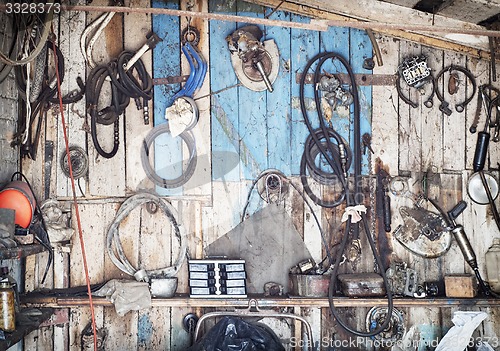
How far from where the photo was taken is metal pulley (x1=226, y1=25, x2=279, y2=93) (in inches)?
166

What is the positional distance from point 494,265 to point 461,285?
34 cm

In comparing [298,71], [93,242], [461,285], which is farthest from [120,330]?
[461,285]

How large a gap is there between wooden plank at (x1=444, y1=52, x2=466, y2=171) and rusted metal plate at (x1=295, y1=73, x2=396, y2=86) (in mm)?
418

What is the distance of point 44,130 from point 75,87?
0.39m

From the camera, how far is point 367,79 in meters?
4.36

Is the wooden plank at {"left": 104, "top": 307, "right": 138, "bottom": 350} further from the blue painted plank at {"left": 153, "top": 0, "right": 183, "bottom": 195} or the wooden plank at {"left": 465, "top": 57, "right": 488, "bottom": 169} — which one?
the wooden plank at {"left": 465, "top": 57, "right": 488, "bottom": 169}

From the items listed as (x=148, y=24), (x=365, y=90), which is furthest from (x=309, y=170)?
(x=148, y=24)

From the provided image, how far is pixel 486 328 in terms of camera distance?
4352mm

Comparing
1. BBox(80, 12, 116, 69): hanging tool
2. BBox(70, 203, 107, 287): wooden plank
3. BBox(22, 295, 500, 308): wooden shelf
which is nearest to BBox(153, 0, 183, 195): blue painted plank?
BBox(80, 12, 116, 69): hanging tool

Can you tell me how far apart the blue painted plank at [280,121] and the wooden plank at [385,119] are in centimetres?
65

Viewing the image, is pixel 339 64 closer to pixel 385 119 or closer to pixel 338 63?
pixel 338 63

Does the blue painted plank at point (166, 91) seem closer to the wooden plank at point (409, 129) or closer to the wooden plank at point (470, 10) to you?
the wooden plank at point (409, 129)

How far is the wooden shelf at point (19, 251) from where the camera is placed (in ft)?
11.1

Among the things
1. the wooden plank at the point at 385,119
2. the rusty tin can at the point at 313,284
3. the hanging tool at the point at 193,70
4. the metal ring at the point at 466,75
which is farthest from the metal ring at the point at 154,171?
the metal ring at the point at 466,75
